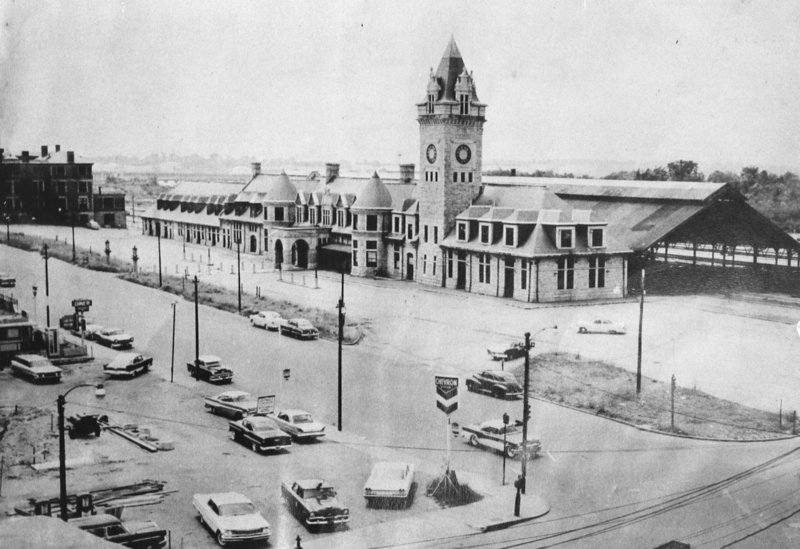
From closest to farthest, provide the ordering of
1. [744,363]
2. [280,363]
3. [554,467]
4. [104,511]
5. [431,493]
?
[104,511]
[431,493]
[554,467]
[744,363]
[280,363]

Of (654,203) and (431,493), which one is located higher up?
(654,203)

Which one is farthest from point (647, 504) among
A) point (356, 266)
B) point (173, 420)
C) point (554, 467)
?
point (356, 266)

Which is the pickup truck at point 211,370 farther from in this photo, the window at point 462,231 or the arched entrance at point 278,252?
the arched entrance at point 278,252

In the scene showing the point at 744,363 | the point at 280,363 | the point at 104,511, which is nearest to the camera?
the point at 104,511

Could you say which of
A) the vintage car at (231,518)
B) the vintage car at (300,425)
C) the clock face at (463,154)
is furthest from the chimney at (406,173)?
the vintage car at (231,518)

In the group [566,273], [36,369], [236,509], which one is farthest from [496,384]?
[566,273]

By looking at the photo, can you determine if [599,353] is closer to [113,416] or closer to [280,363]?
[280,363]

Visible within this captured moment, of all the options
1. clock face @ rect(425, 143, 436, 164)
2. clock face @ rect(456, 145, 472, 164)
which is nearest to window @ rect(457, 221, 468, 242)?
clock face @ rect(456, 145, 472, 164)
